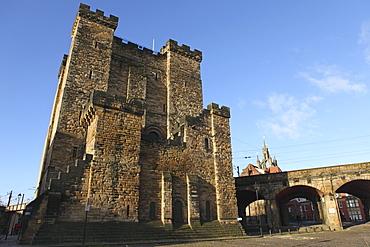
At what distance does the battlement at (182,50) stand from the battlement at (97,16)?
560cm

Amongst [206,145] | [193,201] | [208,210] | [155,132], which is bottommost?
[208,210]

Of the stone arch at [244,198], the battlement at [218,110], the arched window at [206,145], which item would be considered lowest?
the stone arch at [244,198]

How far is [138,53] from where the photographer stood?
25.4 m

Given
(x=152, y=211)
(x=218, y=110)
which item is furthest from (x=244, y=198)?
(x=152, y=211)

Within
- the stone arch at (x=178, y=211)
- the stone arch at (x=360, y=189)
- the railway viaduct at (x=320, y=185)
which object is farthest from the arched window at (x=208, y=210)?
the stone arch at (x=360, y=189)

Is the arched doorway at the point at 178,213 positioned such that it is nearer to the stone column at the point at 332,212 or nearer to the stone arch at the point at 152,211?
the stone arch at the point at 152,211

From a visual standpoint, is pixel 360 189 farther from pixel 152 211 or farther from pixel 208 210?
pixel 152 211

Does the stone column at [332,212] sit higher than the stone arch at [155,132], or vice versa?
the stone arch at [155,132]

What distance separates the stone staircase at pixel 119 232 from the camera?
39.9ft

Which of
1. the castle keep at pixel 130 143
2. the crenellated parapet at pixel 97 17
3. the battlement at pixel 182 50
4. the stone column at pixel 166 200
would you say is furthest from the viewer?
the battlement at pixel 182 50

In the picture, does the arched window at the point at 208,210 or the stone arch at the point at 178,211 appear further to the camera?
the arched window at the point at 208,210

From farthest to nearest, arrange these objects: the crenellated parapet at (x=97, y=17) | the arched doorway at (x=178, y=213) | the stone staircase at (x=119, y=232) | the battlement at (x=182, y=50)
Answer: the battlement at (x=182, y=50) → the crenellated parapet at (x=97, y=17) → the arched doorway at (x=178, y=213) → the stone staircase at (x=119, y=232)

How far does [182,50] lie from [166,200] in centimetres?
1634

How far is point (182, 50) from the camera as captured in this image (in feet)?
89.6
